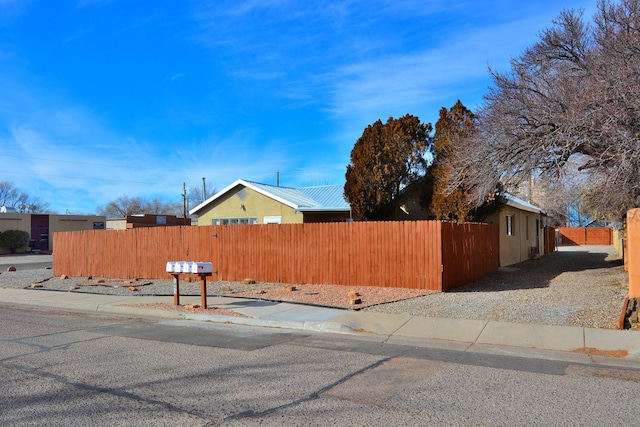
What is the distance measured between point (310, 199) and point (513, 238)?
9982 millimetres

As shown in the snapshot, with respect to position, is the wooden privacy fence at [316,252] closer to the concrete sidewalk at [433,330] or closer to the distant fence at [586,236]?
the concrete sidewalk at [433,330]

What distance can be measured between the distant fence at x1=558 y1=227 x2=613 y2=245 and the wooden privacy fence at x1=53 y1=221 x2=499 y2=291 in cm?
4343

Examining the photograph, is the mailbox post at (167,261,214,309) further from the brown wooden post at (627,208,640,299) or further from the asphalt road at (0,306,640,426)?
the brown wooden post at (627,208,640,299)

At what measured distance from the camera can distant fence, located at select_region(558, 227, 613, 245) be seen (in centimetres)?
5609

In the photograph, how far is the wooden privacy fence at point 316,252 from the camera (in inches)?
563

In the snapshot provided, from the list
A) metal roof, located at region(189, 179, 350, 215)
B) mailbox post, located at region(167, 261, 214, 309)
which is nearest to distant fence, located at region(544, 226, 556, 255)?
metal roof, located at region(189, 179, 350, 215)

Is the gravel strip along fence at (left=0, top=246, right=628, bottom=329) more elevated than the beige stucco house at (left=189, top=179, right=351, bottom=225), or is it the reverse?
the beige stucco house at (left=189, top=179, right=351, bottom=225)

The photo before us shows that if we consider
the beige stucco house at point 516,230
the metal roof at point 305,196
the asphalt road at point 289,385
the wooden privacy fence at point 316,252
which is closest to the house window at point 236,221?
the metal roof at point 305,196

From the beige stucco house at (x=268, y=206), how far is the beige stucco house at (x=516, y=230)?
6648mm

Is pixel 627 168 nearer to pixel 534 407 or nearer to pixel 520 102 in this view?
pixel 520 102

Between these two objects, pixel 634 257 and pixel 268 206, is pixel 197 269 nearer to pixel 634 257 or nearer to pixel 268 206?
pixel 634 257

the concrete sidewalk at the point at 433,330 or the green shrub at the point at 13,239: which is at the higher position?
the green shrub at the point at 13,239

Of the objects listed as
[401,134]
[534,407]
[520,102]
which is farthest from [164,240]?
[534,407]

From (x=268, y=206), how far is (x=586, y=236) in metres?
47.4
